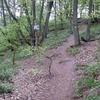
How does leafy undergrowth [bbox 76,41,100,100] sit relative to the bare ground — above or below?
above

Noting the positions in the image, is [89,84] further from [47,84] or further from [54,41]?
[54,41]

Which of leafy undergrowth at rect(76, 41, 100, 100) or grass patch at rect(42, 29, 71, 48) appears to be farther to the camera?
grass patch at rect(42, 29, 71, 48)

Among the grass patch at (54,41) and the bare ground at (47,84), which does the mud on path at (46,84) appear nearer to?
the bare ground at (47,84)

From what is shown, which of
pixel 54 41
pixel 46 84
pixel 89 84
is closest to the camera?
pixel 89 84

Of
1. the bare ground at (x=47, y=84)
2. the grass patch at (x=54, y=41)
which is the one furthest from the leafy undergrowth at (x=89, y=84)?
the grass patch at (x=54, y=41)

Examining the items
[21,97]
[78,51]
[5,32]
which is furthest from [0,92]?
[5,32]

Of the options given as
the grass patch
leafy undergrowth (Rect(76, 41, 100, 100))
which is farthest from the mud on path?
the grass patch

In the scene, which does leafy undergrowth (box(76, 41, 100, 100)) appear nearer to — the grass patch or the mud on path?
the mud on path

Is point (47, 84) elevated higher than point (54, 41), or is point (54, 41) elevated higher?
point (54, 41)

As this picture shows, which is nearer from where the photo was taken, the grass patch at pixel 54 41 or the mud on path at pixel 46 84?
the mud on path at pixel 46 84

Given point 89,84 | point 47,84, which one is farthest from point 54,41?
point 89,84

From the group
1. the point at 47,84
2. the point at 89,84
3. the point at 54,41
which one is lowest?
the point at 47,84

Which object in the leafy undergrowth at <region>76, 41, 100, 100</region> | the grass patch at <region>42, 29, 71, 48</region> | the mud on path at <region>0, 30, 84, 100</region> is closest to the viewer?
the leafy undergrowth at <region>76, 41, 100, 100</region>

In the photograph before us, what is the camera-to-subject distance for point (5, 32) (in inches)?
719
